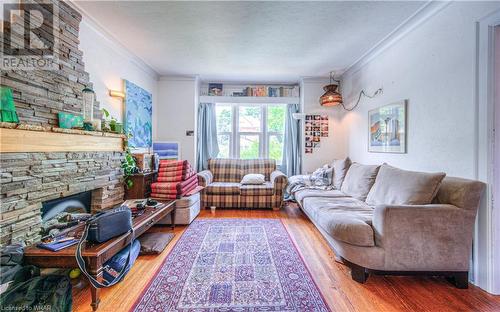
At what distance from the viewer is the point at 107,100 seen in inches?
110

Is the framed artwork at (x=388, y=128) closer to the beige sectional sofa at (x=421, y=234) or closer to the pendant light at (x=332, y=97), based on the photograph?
the pendant light at (x=332, y=97)

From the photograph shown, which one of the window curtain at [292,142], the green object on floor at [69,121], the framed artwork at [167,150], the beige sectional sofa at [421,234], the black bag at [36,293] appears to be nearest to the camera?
the black bag at [36,293]

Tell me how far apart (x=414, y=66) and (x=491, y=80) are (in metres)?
0.88

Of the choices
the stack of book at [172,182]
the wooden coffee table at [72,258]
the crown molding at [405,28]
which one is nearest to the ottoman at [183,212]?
the stack of book at [172,182]

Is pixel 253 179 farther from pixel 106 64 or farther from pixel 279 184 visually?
pixel 106 64

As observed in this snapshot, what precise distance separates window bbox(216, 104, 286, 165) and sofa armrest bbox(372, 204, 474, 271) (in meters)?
3.21

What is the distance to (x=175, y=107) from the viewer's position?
436cm

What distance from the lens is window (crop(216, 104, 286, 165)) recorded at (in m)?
Answer: 4.87

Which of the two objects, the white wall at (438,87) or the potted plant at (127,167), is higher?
the white wall at (438,87)

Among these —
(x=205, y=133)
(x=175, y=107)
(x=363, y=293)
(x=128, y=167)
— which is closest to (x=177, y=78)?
(x=175, y=107)

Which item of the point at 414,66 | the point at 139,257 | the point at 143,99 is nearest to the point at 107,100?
the point at 143,99

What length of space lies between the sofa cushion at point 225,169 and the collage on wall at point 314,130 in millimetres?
1454

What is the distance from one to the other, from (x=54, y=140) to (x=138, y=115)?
177cm

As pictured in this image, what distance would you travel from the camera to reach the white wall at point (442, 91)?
1.78 metres
